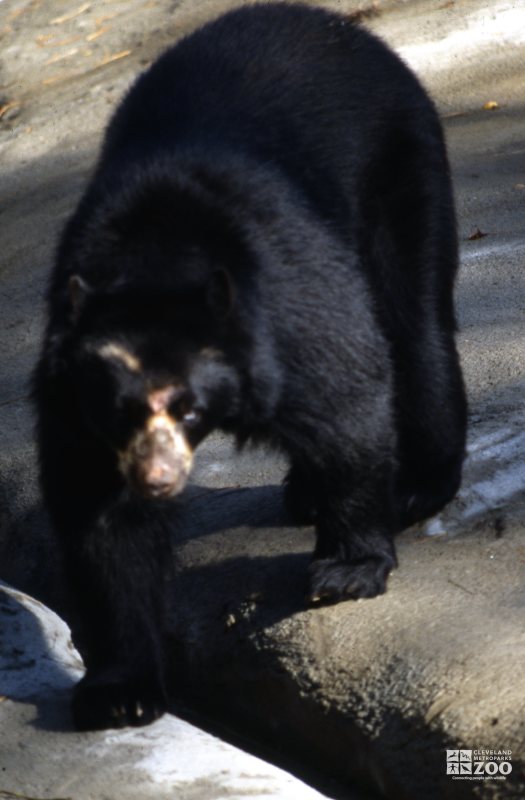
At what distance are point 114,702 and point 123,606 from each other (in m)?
0.30

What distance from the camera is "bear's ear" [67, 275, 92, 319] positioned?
12.1ft

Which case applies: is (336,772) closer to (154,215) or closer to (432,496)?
(432,496)

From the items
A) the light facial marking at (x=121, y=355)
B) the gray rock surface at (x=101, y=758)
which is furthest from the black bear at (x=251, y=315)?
the gray rock surface at (x=101, y=758)

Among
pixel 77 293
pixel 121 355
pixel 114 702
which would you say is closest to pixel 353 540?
pixel 114 702

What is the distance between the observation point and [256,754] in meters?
4.56

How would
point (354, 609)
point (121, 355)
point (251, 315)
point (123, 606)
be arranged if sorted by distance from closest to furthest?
point (121, 355) → point (251, 315) → point (123, 606) → point (354, 609)

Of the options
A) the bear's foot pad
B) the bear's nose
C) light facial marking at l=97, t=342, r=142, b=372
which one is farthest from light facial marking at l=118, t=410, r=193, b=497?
the bear's foot pad

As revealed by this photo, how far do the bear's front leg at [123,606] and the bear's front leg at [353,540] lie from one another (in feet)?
1.86

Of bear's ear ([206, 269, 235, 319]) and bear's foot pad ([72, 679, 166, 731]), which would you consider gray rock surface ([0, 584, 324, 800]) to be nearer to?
bear's foot pad ([72, 679, 166, 731])

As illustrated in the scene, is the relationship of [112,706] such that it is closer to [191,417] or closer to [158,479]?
[158,479]

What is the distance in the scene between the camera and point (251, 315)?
385 centimetres

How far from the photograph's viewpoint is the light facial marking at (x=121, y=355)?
3.60m

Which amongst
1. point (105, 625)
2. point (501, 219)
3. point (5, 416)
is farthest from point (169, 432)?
point (501, 219)

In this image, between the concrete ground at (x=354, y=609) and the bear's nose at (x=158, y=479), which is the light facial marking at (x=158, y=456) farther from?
the concrete ground at (x=354, y=609)
